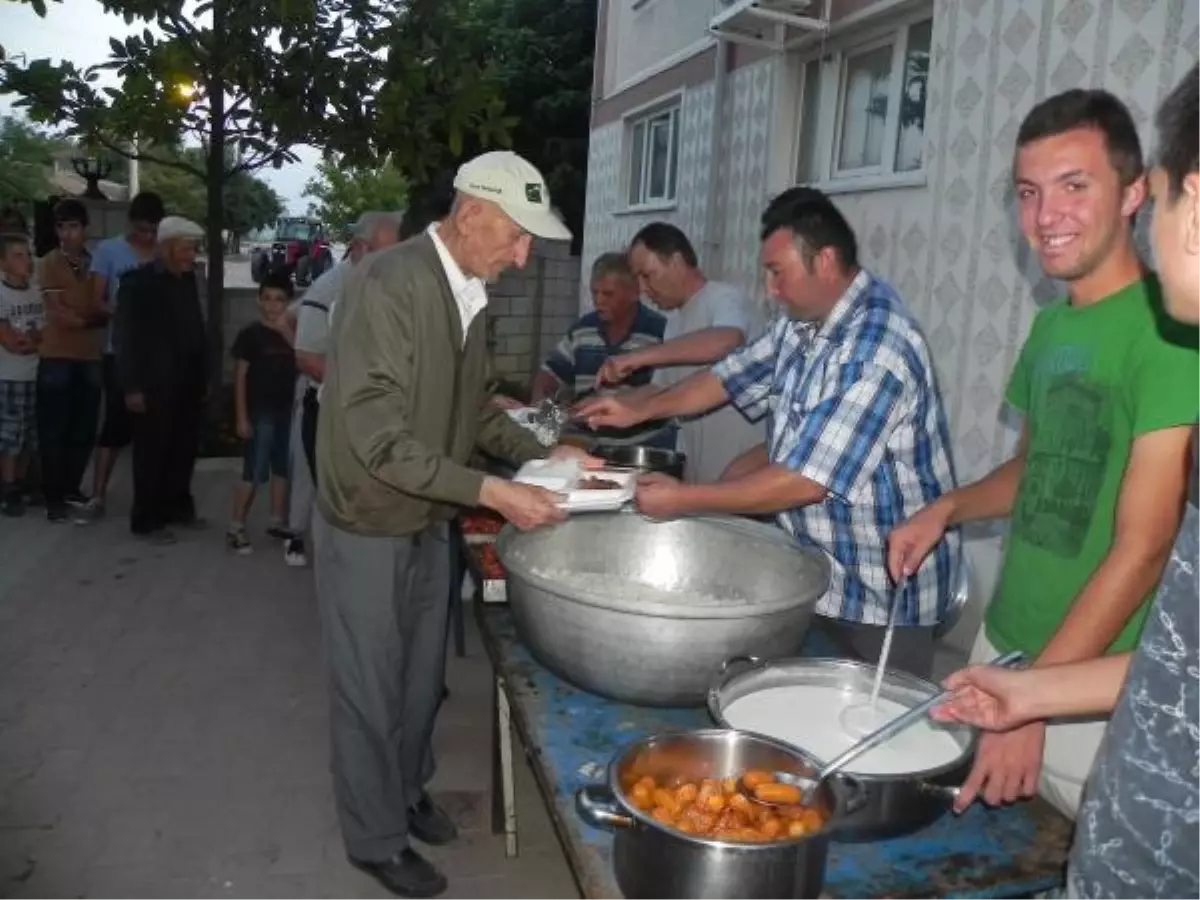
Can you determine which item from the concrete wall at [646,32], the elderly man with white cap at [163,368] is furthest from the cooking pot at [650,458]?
the concrete wall at [646,32]

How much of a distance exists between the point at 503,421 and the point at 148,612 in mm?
2886

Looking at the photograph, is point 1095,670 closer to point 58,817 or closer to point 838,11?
point 58,817

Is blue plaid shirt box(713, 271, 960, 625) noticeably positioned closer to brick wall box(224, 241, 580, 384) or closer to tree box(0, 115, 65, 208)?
brick wall box(224, 241, 580, 384)

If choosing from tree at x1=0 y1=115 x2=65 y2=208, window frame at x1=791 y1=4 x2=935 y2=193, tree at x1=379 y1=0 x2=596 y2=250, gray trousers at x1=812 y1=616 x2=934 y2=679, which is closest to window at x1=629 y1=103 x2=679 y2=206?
window frame at x1=791 y1=4 x2=935 y2=193

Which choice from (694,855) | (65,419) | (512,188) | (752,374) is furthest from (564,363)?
(694,855)

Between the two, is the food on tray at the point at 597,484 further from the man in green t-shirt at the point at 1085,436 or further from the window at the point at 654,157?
the window at the point at 654,157

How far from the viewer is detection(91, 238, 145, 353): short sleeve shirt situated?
663 centimetres

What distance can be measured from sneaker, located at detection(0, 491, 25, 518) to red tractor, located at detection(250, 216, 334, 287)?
406 inches

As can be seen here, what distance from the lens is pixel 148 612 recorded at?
A: 5.17 m

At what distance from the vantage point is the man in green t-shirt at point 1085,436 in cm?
158

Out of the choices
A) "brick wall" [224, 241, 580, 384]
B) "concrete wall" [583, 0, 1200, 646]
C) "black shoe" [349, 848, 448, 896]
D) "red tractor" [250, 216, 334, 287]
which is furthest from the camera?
"red tractor" [250, 216, 334, 287]

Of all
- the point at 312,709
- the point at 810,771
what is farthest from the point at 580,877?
the point at 312,709

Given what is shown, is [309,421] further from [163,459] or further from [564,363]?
[163,459]

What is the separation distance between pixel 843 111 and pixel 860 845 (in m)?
5.33
